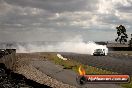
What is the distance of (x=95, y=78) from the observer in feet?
112

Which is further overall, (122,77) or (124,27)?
(124,27)

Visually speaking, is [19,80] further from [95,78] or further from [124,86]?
[95,78]

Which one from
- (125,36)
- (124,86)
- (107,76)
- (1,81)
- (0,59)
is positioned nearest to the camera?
(1,81)

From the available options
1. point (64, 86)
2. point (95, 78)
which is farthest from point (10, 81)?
point (95, 78)

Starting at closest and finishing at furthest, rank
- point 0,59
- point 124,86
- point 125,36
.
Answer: point 124,86 < point 0,59 < point 125,36

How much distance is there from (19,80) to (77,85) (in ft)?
24.6

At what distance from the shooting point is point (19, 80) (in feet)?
74.5

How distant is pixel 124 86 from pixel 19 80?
31.7 ft

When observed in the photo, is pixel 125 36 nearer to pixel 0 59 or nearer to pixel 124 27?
pixel 124 27

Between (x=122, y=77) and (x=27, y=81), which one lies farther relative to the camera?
(x=122, y=77)

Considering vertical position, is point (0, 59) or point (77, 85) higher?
point (0, 59)

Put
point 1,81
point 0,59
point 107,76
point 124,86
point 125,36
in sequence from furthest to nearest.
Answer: point 125,36, point 107,76, point 0,59, point 124,86, point 1,81

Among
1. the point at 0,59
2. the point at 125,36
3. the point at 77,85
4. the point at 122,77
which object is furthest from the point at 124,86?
the point at 125,36

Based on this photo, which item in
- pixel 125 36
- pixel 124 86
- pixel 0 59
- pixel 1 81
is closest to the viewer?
pixel 1 81
